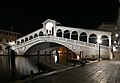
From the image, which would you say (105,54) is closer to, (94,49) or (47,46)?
(94,49)

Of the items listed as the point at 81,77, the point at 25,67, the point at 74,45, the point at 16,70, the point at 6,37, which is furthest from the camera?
the point at 6,37

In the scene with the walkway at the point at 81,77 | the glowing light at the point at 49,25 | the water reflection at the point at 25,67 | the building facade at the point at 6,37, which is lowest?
the water reflection at the point at 25,67

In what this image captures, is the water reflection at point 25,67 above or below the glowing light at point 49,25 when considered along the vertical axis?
below

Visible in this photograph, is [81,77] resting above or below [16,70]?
above

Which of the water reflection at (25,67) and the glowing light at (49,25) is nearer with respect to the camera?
the water reflection at (25,67)

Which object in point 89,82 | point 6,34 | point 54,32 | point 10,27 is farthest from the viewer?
point 10,27

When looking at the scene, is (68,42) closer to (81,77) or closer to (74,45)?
(74,45)

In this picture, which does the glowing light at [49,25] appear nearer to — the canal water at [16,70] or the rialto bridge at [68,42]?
the rialto bridge at [68,42]

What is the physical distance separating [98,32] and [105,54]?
5.72 meters

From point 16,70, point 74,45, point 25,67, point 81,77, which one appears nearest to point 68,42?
point 74,45

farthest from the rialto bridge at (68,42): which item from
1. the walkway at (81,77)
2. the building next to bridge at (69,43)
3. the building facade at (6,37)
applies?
the walkway at (81,77)

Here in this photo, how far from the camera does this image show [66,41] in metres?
38.6

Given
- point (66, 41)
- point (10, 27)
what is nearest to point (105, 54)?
point (66, 41)

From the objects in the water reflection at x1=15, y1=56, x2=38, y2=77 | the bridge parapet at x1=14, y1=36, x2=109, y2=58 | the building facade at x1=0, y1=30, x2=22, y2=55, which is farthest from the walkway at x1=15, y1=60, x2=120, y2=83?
the building facade at x1=0, y1=30, x2=22, y2=55
